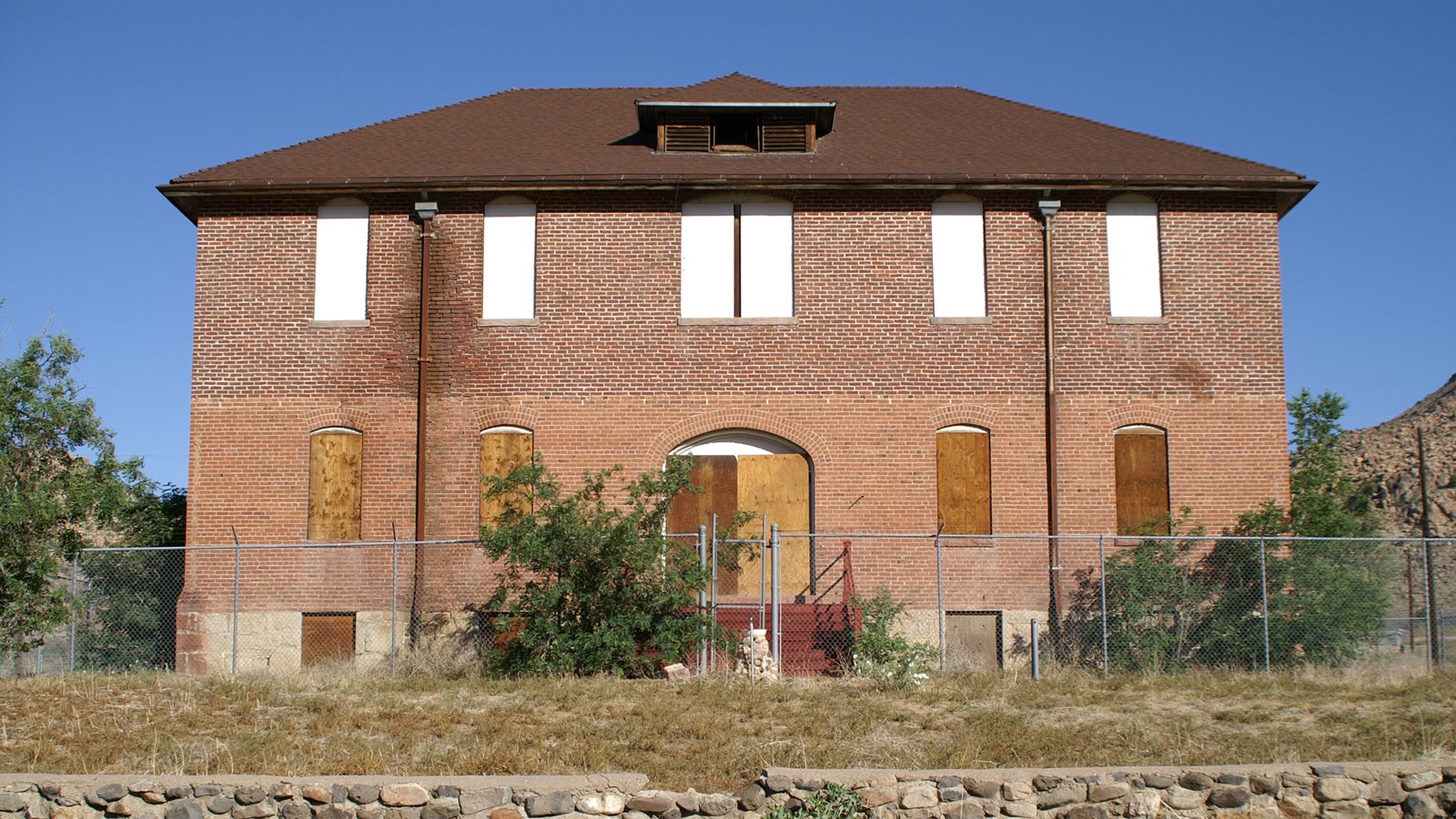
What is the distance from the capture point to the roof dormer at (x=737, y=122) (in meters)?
22.0

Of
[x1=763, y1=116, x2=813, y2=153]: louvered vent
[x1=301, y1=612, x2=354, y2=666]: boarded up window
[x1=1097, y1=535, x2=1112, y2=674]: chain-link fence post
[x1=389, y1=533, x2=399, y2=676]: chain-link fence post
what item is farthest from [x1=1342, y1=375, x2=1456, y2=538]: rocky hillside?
[x1=301, y1=612, x2=354, y2=666]: boarded up window

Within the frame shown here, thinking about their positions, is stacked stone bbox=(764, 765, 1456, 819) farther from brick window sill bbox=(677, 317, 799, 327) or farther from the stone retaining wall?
brick window sill bbox=(677, 317, 799, 327)

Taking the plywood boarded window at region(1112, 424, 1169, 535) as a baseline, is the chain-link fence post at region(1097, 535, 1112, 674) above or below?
below

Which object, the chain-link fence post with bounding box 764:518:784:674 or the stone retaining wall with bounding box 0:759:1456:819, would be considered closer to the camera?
the stone retaining wall with bounding box 0:759:1456:819

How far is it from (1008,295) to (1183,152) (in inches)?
167

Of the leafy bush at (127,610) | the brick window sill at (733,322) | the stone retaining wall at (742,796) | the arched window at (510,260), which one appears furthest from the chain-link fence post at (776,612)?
the leafy bush at (127,610)

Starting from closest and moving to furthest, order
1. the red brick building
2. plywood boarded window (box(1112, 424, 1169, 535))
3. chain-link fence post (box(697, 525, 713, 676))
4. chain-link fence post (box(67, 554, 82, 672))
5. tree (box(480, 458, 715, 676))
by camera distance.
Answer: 1. tree (box(480, 458, 715, 676))
2. chain-link fence post (box(697, 525, 713, 676))
3. chain-link fence post (box(67, 554, 82, 672))
4. the red brick building
5. plywood boarded window (box(1112, 424, 1169, 535))

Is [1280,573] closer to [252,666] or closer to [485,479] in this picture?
[485,479]

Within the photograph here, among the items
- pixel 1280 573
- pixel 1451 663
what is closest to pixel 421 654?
pixel 1280 573

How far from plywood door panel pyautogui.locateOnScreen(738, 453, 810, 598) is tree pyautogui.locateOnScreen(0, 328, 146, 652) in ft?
30.6

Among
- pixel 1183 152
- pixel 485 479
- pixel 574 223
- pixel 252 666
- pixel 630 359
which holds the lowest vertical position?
pixel 252 666

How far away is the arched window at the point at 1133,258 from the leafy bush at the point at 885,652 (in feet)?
20.9

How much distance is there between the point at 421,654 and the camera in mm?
19203

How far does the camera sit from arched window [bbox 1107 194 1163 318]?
69.7ft
